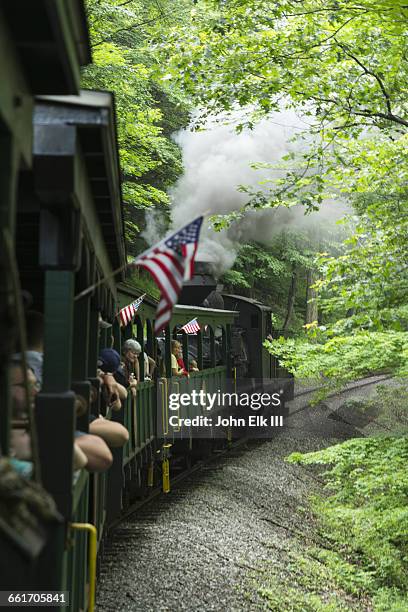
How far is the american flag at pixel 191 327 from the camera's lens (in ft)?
40.0

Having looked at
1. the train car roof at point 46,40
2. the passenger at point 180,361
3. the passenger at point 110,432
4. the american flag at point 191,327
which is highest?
the train car roof at point 46,40

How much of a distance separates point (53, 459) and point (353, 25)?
281 inches

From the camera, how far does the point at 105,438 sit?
448cm

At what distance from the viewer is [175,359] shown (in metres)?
11.6

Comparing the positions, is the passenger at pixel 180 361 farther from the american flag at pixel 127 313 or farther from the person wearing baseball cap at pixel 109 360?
the person wearing baseball cap at pixel 109 360

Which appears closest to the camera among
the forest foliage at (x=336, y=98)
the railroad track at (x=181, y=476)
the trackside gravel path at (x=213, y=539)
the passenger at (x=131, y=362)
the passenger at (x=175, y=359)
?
the trackside gravel path at (x=213, y=539)

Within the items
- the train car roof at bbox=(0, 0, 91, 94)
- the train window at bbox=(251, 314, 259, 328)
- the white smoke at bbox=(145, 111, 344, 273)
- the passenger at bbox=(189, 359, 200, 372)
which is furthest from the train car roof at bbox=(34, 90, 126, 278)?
the white smoke at bbox=(145, 111, 344, 273)

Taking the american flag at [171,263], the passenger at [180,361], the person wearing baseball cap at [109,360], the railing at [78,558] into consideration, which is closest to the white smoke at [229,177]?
the passenger at [180,361]

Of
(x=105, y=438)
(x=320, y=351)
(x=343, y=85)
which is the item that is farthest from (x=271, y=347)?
(x=105, y=438)

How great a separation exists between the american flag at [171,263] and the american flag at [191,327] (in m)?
8.49

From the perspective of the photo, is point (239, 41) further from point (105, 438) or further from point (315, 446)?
Result: point (315, 446)

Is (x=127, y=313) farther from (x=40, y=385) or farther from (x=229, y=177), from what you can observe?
(x=229, y=177)

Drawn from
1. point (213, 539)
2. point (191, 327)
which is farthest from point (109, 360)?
point (191, 327)

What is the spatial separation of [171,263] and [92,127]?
0.76 m
